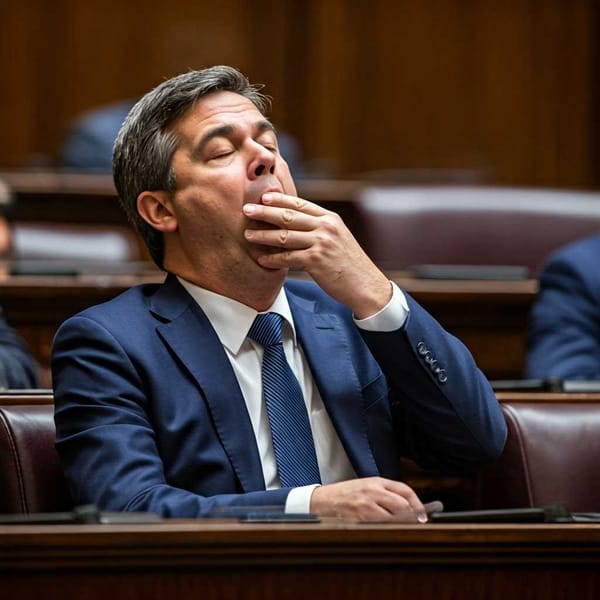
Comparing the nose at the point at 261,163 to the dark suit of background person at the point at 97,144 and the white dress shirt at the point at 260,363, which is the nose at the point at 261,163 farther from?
the dark suit of background person at the point at 97,144

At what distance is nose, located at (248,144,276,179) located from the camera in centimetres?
159

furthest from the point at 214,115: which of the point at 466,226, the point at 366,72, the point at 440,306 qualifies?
the point at 366,72

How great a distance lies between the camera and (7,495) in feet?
4.90

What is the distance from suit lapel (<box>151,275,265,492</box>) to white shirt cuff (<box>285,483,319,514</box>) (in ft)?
0.35

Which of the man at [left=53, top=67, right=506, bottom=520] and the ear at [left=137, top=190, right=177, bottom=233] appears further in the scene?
the ear at [left=137, top=190, right=177, bottom=233]

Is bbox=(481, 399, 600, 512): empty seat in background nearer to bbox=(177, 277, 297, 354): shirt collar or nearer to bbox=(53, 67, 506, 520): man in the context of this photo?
bbox=(53, 67, 506, 520): man

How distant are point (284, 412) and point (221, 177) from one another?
0.98 feet

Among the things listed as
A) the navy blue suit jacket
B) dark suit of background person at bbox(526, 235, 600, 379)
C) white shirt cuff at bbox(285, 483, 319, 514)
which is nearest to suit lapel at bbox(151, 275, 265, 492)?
the navy blue suit jacket

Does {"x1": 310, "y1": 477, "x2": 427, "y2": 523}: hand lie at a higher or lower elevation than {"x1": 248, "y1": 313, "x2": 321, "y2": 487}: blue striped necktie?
lower

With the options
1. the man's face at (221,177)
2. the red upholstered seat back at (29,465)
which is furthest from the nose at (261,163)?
the red upholstered seat back at (29,465)

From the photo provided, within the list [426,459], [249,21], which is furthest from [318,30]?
[426,459]

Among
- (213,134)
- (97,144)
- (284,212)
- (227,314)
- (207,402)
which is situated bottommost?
(207,402)

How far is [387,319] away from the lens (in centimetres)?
154

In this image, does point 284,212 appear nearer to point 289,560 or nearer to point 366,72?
point 289,560
